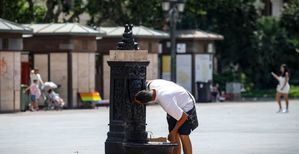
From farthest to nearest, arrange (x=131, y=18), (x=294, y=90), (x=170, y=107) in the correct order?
1. (x=294, y=90)
2. (x=131, y=18)
3. (x=170, y=107)

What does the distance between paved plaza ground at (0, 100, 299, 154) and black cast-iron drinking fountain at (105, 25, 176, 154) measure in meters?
1.95

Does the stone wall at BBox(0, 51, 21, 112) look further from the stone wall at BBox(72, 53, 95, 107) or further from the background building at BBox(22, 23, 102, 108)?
the stone wall at BBox(72, 53, 95, 107)

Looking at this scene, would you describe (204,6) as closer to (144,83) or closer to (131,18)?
(131,18)

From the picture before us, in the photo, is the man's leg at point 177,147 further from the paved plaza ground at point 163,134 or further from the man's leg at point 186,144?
the paved plaza ground at point 163,134

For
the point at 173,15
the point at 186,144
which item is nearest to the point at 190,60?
the point at 173,15

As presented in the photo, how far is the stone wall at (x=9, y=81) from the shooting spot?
32.8 m

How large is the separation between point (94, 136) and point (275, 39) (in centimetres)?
4035

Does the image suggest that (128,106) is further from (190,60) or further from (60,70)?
(190,60)

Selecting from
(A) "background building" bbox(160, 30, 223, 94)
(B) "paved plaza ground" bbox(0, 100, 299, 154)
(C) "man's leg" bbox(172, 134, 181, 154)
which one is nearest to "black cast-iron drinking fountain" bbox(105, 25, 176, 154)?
(C) "man's leg" bbox(172, 134, 181, 154)

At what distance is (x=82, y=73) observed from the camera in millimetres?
37438

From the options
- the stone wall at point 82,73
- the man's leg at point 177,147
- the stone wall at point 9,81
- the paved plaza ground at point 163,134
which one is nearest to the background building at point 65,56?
the stone wall at point 82,73

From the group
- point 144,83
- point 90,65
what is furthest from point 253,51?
point 144,83

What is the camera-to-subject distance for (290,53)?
60781 mm

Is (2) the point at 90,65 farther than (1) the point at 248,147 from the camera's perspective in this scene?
Yes
